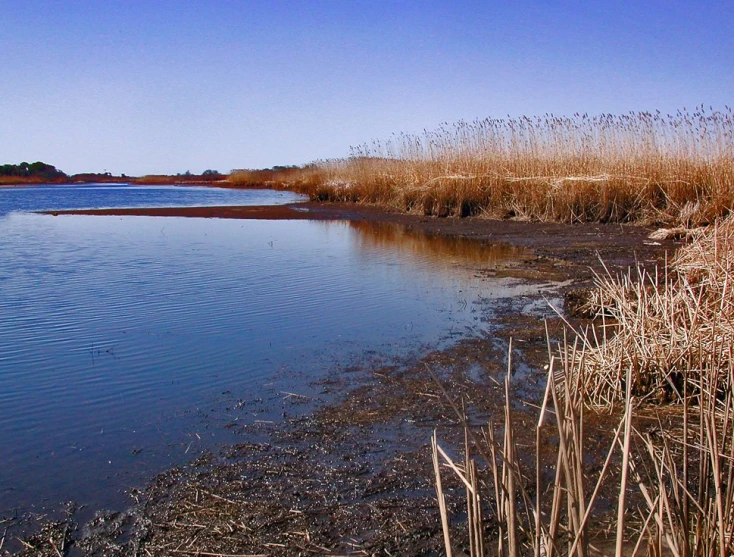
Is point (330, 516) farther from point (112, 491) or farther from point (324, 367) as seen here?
point (324, 367)

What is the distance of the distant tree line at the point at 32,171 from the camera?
64.2 m

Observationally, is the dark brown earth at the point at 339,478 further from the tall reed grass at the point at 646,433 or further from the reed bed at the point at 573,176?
the reed bed at the point at 573,176

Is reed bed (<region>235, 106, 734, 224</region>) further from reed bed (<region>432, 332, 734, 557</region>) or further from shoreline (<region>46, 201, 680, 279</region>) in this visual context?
reed bed (<region>432, 332, 734, 557</region>)

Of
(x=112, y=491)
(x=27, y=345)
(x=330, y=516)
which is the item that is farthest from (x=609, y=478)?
(x=27, y=345)

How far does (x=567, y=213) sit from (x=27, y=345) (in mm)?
13370

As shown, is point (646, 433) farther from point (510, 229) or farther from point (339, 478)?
point (510, 229)

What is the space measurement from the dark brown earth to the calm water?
29cm

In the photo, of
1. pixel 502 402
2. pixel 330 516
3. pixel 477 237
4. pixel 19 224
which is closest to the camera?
pixel 330 516

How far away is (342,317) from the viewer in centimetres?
727

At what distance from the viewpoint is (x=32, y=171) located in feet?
219

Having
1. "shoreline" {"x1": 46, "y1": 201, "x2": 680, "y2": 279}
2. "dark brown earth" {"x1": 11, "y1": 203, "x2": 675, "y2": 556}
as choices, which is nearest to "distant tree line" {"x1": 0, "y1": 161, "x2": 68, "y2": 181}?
"shoreline" {"x1": 46, "y1": 201, "x2": 680, "y2": 279}

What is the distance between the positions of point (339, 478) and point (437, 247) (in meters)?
10.3

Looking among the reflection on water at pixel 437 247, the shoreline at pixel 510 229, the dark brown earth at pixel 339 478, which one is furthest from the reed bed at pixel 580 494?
the reflection on water at pixel 437 247

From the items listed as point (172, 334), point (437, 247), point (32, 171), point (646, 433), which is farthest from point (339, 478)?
point (32, 171)
